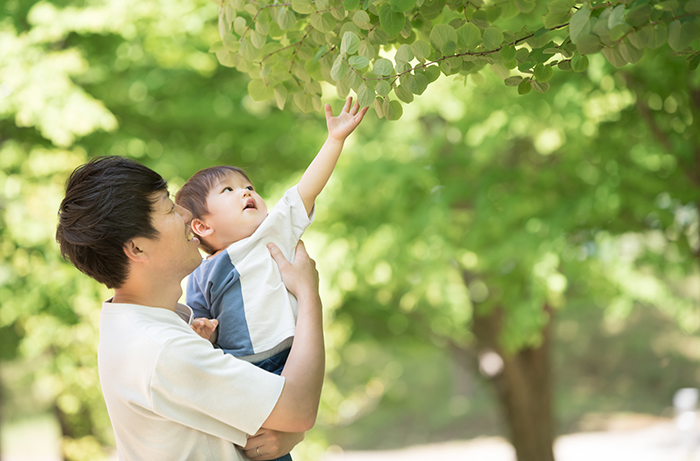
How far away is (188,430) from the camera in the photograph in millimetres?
1459

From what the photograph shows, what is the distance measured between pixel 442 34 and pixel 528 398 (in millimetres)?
7776

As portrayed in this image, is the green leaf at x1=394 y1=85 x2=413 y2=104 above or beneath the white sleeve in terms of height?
above

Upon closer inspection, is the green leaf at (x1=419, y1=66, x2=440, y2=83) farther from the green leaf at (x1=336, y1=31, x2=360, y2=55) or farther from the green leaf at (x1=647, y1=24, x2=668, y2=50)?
the green leaf at (x1=647, y1=24, x2=668, y2=50)

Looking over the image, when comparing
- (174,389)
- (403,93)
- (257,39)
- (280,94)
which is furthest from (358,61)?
(174,389)

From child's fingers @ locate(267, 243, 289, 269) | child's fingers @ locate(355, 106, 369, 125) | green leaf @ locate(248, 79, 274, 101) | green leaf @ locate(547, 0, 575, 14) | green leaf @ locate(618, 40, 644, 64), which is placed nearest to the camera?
green leaf @ locate(618, 40, 644, 64)

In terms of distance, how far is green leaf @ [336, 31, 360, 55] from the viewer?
1.41m

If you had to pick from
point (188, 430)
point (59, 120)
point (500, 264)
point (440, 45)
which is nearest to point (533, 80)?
point (440, 45)

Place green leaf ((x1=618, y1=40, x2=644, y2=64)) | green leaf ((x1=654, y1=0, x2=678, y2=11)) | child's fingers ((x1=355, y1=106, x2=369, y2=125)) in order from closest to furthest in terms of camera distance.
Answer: green leaf ((x1=654, y1=0, x2=678, y2=11)) < green leaf ((x1=618, y1=40, x2=644, y2=64)) < child's fingers ((x1=355, y1=106, x2=369, y2=125))

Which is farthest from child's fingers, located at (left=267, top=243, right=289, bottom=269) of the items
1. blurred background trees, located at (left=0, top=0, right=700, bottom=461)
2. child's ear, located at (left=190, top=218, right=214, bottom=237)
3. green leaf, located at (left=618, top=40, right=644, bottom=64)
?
blurred background trees, located at (left=0, top=0, right=700, bottom=461)

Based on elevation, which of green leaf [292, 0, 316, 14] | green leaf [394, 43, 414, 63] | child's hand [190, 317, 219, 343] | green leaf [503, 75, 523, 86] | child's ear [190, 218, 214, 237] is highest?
green leaf [292, 0, 316, 14]

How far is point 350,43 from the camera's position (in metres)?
1.41

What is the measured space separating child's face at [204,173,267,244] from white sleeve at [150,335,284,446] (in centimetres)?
52

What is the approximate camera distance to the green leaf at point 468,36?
1452 millimetres

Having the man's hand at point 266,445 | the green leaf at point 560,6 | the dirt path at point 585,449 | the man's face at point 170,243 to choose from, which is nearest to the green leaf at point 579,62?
the green leaf at point 560,6
